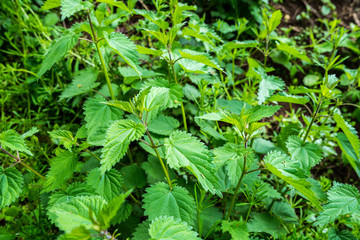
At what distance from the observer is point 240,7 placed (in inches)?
126

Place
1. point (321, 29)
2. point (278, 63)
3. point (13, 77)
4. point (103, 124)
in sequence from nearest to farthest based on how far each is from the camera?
point (103, 124) → point (13, 77) → point (278, 63) → point (321, 29)

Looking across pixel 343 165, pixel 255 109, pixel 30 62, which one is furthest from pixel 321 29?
pixel 30 62

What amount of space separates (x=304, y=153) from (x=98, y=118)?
124 cm

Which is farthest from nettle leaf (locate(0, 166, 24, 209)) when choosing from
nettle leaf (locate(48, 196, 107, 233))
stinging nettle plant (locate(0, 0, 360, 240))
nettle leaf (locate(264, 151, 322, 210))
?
nettle leaf (locate(264, 151, 322, 210))

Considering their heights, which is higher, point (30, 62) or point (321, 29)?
point (30, 62)

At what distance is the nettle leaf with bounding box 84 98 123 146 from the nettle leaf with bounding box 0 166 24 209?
386mm

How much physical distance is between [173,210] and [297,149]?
2.79 feet

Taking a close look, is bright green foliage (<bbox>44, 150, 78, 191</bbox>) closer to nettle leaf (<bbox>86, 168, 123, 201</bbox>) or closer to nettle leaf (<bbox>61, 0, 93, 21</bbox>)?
nettle leaf (<bbox>86, 168, 123, 201</bbox>)

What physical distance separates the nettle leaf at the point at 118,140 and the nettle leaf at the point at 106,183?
0.29 meters

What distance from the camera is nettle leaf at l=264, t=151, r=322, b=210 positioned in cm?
113

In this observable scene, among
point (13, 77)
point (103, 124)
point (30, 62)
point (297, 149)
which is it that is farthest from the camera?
point (30, 62)

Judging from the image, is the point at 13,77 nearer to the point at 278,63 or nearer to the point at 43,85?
the point at 43,85

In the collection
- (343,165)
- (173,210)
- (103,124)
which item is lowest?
(343,165)

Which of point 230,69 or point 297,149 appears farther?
point 230,69
